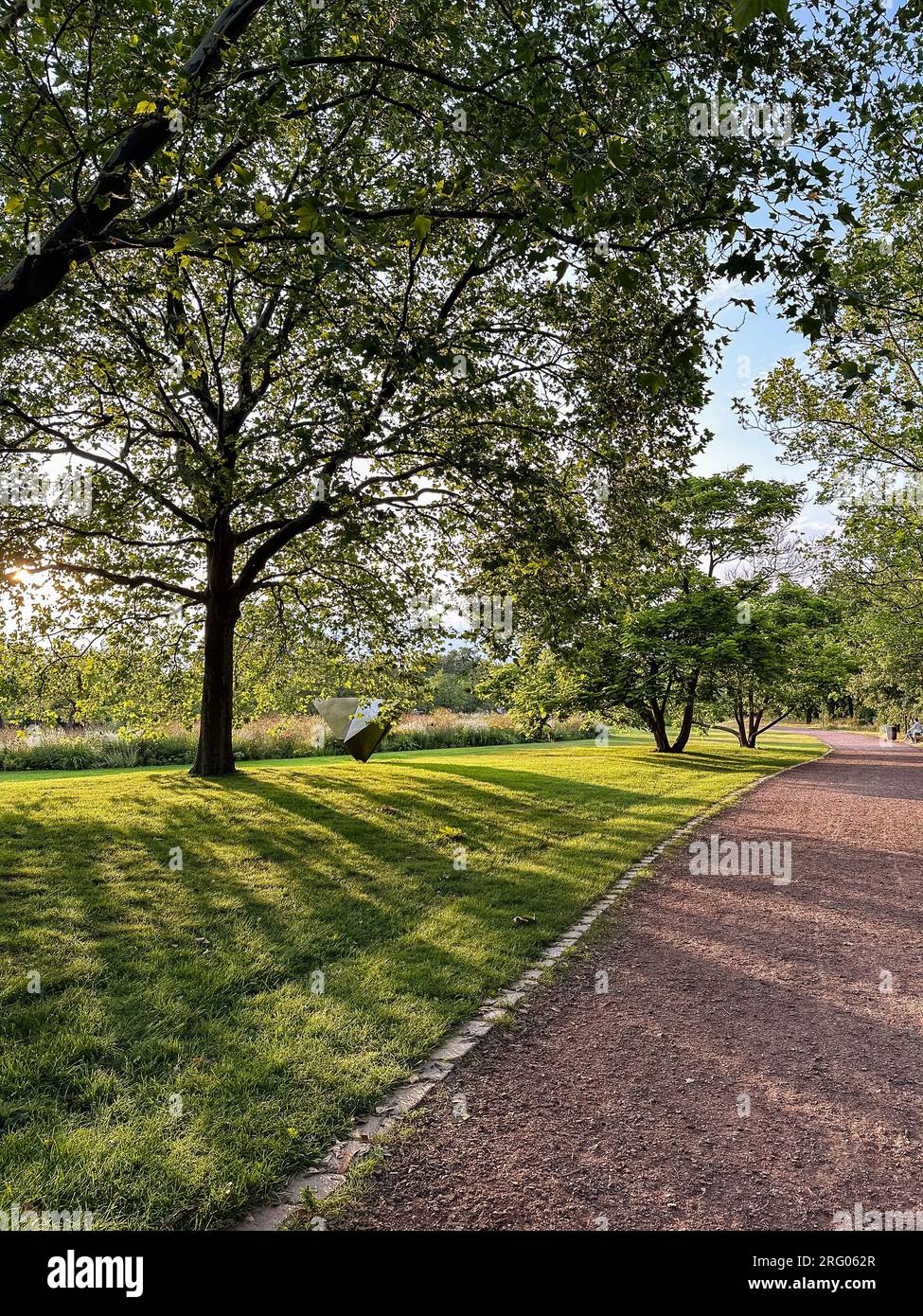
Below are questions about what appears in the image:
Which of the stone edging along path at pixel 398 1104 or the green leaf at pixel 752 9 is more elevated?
the green leaf at pixel 752 9

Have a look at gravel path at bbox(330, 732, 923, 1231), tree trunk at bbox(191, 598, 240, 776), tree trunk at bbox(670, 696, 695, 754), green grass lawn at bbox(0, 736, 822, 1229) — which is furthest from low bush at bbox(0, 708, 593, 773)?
gravel path at bbox(330, 732, 923, 1231)

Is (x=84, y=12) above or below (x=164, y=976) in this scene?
above

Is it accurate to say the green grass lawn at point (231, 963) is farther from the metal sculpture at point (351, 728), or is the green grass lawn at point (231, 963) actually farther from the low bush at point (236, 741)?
the metal sculpture at point (351, 728)

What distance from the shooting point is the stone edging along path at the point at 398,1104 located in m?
2.68

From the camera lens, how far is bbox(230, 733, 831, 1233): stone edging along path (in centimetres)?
268

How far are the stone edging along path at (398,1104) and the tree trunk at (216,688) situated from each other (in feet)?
33.3

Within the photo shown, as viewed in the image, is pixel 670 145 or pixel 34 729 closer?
pixel 670 145

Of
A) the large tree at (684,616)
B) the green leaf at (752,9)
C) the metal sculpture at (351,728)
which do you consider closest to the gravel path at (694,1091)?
the green leaf at (752,9)

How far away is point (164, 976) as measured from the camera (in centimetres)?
480

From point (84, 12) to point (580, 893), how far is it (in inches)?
371

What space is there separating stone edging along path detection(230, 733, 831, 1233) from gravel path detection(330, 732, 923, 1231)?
12 centimetres
